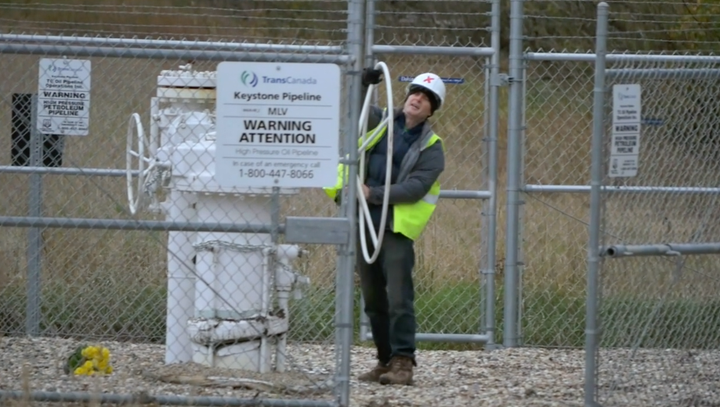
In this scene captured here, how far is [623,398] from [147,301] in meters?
3.83

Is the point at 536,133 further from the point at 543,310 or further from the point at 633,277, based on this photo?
the point at 633,277

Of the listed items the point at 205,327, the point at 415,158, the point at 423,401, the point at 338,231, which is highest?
the point at 415,158

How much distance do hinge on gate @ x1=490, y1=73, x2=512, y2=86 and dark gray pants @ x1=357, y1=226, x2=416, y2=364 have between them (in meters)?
1.94

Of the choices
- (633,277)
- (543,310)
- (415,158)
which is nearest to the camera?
(633,277)

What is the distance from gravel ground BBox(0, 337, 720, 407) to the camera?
5918mm

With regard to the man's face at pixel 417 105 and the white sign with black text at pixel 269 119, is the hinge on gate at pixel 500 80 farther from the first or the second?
the white sign with black text at pixel 269 119

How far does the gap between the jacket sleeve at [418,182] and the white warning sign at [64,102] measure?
72.9 inches

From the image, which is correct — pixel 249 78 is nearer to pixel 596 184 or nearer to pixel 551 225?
pixel 596 184

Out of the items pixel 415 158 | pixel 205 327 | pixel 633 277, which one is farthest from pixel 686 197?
pixel 205 327

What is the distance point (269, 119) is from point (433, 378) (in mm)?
2527

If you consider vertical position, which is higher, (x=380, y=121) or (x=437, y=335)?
(x=380, y=121)

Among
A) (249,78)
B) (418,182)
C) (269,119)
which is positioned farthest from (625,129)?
(249,78)

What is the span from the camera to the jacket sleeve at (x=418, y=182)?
632cm

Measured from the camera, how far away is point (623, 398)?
5922mm
